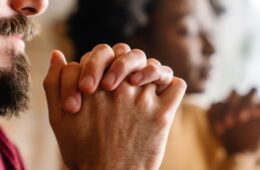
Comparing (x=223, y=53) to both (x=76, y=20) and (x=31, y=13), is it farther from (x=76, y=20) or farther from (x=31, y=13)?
(x=31, y=13)

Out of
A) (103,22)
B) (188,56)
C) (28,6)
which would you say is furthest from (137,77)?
(188,56)

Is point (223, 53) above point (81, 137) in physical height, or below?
above

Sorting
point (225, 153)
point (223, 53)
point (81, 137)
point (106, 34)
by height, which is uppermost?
point (223, 53)

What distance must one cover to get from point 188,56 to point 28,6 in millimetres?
934

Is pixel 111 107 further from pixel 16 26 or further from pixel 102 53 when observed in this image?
pixel 16 26

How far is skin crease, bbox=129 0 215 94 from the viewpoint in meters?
1.56

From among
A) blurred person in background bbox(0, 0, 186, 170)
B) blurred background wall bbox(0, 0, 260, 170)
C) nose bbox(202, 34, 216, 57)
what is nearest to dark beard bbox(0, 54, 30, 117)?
blurred person in background bbox(0, 0, 186, 170)

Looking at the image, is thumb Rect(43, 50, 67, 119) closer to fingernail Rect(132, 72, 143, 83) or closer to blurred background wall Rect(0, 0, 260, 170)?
fingernail Rect(132, 72, 143, 83)

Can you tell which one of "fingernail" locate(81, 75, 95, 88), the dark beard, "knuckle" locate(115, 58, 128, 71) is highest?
the dark beard

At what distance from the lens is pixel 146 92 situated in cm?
64

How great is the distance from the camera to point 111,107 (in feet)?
2.07

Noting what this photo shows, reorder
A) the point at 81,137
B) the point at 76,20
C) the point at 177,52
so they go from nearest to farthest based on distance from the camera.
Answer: the point at 81,137, the point at 76,20, the point at 177,52

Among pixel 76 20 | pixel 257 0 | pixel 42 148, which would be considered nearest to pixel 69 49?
pixel 76 20

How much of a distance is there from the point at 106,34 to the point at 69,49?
0.42ft
